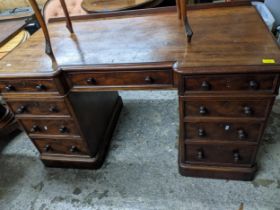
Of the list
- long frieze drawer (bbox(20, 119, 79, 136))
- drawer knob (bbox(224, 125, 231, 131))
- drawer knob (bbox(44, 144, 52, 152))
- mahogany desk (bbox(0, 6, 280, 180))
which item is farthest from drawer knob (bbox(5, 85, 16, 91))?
drawer knob (bbox(224, 125, 231, 131))

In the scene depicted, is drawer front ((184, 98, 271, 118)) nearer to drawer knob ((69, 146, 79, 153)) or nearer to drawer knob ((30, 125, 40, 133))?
drawer knob ((69, 146, 79, 153))

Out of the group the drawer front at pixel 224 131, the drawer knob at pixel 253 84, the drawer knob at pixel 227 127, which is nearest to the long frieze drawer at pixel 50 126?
the drawer front at pixel 224 131

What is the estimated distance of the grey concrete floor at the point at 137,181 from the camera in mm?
1349

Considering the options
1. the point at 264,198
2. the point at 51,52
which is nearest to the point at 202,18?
the point at 51,52

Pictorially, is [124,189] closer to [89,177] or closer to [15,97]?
[89,177]

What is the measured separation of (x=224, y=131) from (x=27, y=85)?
3.53 ft

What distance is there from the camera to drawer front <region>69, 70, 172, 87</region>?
108 cm

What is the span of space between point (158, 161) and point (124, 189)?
31 centimetres

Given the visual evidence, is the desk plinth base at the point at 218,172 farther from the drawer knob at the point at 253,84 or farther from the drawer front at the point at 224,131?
the drawer knob at the point at 253,84

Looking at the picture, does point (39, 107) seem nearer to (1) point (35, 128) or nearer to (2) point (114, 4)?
(1) point (35, 128)

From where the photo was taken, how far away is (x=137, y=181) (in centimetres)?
150

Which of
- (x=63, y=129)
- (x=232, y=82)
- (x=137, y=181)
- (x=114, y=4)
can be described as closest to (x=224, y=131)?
(x=232, y=82)

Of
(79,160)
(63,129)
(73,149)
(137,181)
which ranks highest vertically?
→ (63,129)

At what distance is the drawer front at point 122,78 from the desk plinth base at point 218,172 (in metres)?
0.62
